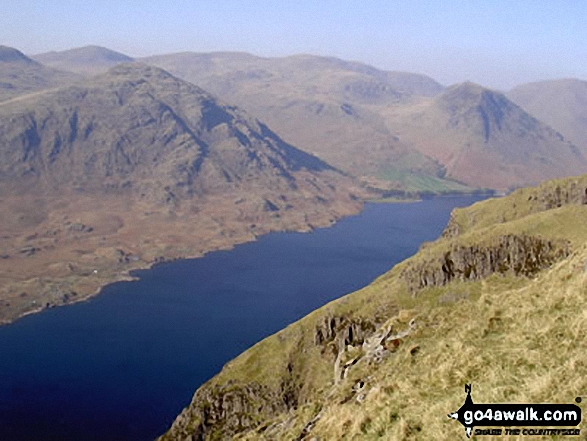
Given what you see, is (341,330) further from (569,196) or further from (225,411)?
(569,196)

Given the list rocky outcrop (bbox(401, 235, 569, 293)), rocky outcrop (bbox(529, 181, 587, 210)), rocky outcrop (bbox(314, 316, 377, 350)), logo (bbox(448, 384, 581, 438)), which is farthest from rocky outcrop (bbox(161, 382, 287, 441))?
rocky outcrop (bbox(529, 181, 587, 210))

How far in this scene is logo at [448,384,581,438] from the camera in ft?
80.2

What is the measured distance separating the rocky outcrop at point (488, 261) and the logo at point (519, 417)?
131 meters

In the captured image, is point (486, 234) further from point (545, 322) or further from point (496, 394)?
point (496, 394)

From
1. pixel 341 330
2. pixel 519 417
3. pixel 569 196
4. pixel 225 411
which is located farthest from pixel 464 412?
pixel 569 196

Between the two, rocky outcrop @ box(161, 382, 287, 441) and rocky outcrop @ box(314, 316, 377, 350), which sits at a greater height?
rocky outcrop @ box(314, 316, 377, 350)

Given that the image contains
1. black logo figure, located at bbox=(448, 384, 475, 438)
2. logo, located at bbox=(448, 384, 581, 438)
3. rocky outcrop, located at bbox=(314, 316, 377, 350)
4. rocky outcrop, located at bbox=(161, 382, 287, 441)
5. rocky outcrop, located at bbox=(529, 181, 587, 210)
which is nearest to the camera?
logo, located at bbox=(448, 384, 581, 438)

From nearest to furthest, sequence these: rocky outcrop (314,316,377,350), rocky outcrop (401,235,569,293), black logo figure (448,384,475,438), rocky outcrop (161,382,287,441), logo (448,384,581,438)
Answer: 1. logo (448,384,581,438)
2. black logo figure (448,384,475,438)
3. rocky outcrop (161,382,287,441)
4. rocky outcrop (314,316,377,350)
5. rocky outcrop (401,235,569,293)

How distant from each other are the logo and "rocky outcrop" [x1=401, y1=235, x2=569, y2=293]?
431 ft

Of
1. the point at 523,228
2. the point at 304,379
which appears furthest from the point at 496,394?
the point at 523,228

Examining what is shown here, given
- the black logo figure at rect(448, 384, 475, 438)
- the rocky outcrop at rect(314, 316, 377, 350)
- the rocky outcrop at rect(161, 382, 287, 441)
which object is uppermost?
the black logo figure at rect(448, 384, 475, 438)

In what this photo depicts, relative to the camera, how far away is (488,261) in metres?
159

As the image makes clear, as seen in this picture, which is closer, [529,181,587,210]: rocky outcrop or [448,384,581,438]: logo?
[448,384,581,438]: logo

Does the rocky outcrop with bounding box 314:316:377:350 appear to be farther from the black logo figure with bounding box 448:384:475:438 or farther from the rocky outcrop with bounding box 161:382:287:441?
the black logo figure with bounding box 448:384:475:438
